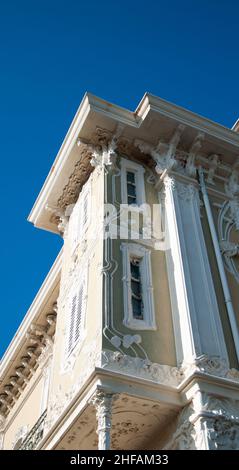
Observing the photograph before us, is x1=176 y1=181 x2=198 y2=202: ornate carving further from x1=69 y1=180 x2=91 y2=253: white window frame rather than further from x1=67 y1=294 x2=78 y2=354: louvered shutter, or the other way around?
x1=67 y1=294 x2=78 y2=354: louvered shutter

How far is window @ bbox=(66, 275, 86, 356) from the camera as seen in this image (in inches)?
452

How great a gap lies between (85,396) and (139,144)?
293 inches

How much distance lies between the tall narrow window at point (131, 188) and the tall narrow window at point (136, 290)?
212 centimetres

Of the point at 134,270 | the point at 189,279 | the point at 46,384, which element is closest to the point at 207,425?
the point at 189,279

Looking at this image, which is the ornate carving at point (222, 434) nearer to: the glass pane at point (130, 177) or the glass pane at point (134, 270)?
the glass pane at point (134, 270)

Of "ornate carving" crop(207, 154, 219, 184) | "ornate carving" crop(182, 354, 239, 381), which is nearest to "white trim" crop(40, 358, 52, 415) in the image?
"ornate carving" crop(207, 154, 219, 184)

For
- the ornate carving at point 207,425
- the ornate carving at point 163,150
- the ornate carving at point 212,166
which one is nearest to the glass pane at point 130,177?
the ornate carving at point 163,150

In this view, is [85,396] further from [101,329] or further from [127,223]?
[127,223]

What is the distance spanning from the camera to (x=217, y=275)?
479 inches

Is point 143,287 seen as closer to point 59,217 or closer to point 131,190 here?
point 131,190

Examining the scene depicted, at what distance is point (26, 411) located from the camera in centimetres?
1859

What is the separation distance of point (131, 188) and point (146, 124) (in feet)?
5.70

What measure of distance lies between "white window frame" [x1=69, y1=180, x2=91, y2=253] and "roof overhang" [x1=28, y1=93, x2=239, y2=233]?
982mm
